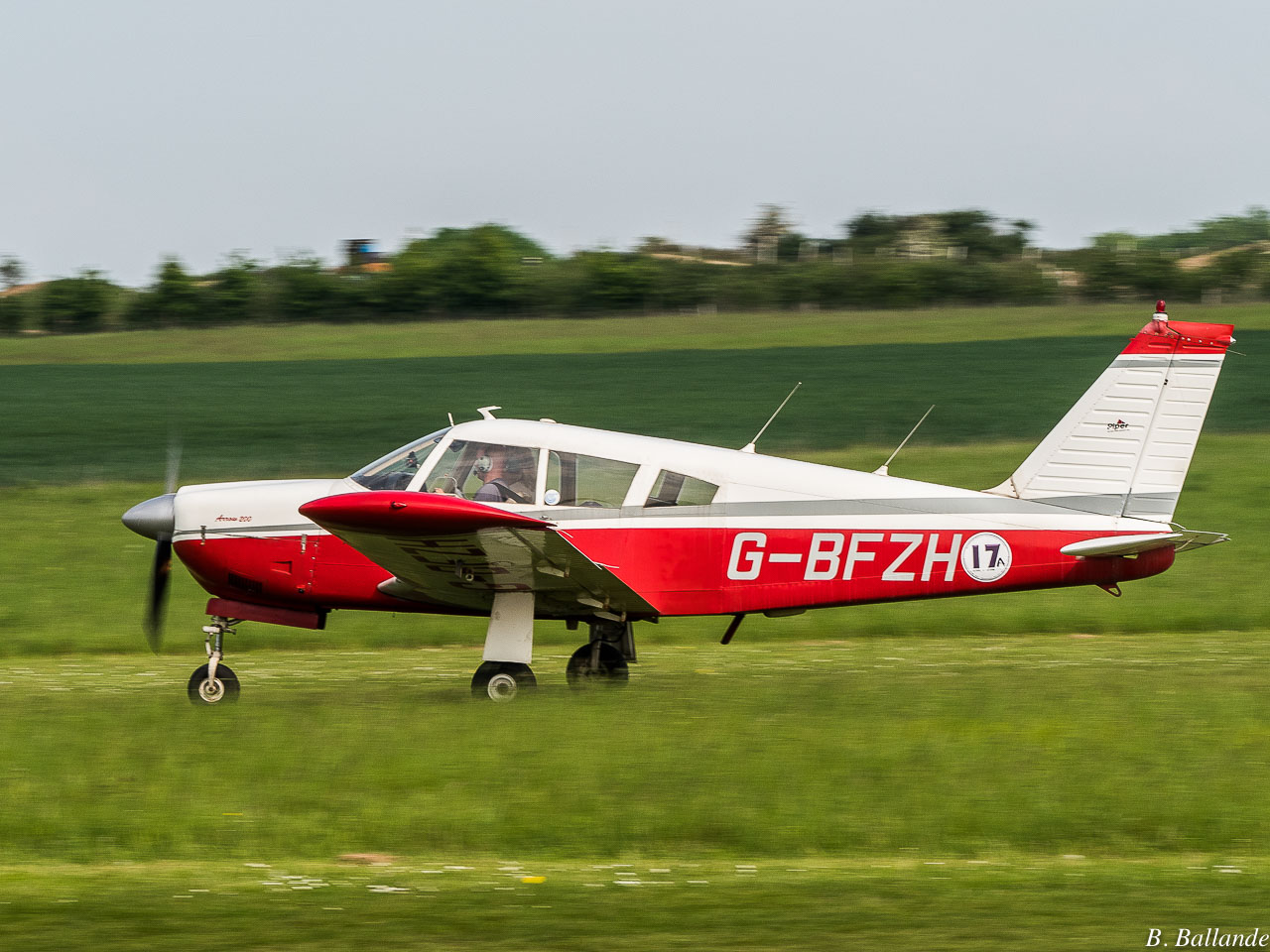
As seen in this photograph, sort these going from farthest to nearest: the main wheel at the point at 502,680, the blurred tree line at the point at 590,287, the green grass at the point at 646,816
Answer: the blurred tree line at the point at 590,287 → the main wheel at the point at 502,680 → the green grass at the point at 646,816

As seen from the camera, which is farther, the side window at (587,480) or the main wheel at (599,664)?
the main wheel at (599,664)

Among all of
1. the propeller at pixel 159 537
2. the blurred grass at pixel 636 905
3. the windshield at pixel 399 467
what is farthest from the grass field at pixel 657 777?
the windshield at pixel 399 467

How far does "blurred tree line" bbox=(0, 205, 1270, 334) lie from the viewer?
4050cm

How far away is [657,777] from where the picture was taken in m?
6.94

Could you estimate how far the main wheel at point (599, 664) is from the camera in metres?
9.93

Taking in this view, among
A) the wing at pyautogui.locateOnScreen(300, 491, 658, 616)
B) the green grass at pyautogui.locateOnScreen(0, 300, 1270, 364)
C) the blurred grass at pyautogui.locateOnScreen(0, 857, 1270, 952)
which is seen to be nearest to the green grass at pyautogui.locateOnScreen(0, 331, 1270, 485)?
the green grass at pyautogui.locateOnScreen(0, 300, 1270, 364)

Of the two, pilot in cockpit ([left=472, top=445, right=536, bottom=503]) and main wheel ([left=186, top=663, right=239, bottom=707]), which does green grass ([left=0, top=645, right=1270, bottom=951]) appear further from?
pilot in cockpit ([left=472, top=445, right=536, bottom=503])

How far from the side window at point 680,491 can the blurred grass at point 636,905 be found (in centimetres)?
369

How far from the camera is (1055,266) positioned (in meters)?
46.8

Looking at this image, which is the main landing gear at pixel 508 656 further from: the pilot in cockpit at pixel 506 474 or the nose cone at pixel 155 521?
the nose cone at pixel 155 521

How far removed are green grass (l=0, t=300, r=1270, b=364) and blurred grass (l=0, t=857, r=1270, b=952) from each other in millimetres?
26791

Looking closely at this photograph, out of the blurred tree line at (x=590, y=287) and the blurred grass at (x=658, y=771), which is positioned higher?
the blurred tree line at (x=590, y=287)

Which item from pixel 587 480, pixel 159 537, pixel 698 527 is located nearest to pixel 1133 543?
pixel 698 527

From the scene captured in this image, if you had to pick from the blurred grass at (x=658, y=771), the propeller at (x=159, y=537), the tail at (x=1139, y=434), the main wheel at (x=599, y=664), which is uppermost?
the tail at (x=1139, y=434)
